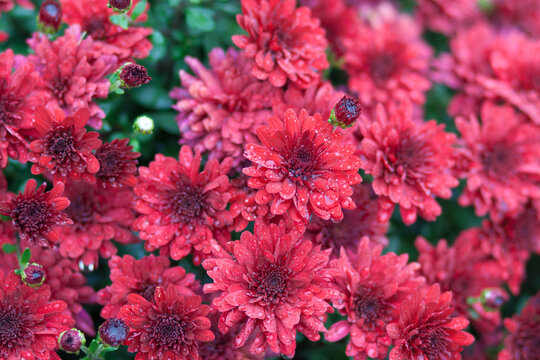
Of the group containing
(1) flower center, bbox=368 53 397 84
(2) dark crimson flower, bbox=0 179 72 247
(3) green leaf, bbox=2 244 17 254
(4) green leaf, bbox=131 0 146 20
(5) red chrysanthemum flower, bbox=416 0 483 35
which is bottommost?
(3) green leaf, bbox=2 244 17 254

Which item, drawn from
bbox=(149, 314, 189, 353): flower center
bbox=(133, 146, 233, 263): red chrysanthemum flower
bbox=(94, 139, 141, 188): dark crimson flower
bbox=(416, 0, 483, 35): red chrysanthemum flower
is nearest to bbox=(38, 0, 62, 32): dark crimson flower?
bbox=(94, 139, 141, 188): dark crimson flower

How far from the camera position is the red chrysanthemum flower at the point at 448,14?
235 cm

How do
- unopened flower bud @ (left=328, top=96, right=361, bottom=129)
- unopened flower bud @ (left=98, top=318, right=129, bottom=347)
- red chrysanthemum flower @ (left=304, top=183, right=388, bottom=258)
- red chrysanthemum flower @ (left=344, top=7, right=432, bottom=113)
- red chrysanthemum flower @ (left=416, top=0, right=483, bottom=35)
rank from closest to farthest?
unopened flower bud @ (left=98, top=318, right=129, bottom=347)
unopened flower bud @ (left=328, top=96, right=361, bottom=129)
red chrysanthemum flower @ (left=304, top=183, right=388, bottom=258)
red chrysanthemum flower @ (left=344, top=7, right=432, bottom=113)
red chrysanthemum flower @ (left=416, top=0, right=483, bottom=35)

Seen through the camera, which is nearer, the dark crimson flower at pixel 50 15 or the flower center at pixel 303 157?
the flower center at pixel 303 157

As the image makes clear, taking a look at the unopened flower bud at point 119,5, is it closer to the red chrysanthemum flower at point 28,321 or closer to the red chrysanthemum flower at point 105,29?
the red chrysanthemum flower at point 105,29

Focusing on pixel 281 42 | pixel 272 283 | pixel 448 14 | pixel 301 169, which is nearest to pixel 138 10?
pixel 281 42

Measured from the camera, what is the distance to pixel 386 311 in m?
1.41

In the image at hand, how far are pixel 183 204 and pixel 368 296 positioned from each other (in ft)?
2.09

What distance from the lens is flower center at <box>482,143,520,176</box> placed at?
1.78 meters

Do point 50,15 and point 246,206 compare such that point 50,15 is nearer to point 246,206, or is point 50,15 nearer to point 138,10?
point 138,10

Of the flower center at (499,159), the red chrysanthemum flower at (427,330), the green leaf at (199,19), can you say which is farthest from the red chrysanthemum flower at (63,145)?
the flower center at (499,159)

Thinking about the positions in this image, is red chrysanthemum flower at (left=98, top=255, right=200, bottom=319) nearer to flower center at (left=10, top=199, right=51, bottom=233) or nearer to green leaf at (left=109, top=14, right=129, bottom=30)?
flower center at (left=10, top=199, right=51, bottom=233)

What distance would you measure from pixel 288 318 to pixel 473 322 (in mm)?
934

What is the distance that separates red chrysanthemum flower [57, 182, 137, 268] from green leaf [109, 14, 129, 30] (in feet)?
1.73
